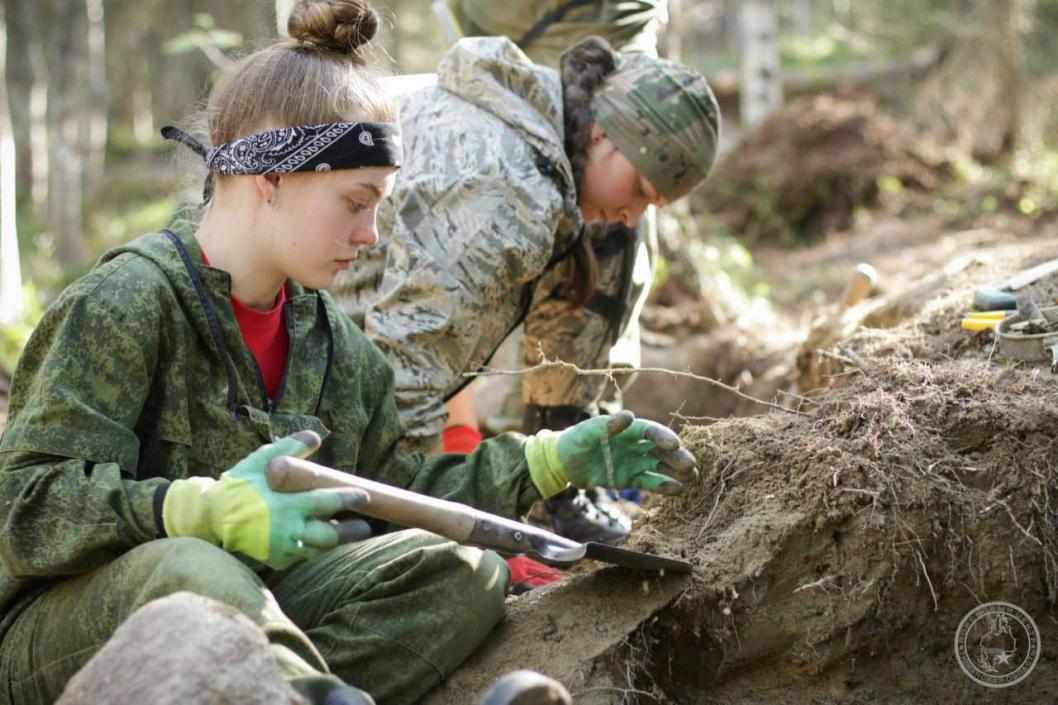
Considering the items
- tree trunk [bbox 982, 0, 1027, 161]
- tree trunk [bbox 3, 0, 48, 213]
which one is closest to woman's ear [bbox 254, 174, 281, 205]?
tree trunk [bbox 982, 0, 1027, 161]

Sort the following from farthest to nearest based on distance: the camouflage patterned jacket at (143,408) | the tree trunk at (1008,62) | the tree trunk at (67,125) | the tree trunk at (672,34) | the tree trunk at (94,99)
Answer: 1. the tree trunk at (94,99)
2. the tree trunk at (67,125)
3. the tree trunk at (1008,62)
4. the tree trunk at (672,34)
5. the camouflage patterned jacket at (143,408)

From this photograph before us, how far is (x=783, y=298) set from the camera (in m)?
7.52

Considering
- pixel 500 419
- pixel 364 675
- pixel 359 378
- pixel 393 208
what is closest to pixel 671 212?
pixel 500 419

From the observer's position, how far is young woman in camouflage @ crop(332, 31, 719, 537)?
3.40m

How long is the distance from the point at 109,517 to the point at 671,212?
5.09 m

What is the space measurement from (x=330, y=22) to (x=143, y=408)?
94cm

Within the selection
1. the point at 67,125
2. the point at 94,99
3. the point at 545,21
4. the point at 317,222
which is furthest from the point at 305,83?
the point at 94,99

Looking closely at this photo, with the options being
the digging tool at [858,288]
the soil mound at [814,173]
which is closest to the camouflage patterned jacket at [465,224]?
the digging tool at [858,288]

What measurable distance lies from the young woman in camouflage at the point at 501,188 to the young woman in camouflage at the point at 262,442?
2.09ft

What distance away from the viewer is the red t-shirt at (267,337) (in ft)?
8.04

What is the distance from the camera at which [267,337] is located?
8.21 feet

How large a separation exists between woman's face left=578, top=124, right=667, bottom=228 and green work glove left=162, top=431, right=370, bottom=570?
1.87 m

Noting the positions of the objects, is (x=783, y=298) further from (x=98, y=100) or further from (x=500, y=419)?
(x=98, y=100)

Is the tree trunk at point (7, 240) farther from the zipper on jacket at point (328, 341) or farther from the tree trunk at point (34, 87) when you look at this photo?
the zipper on jacket at point (328, 341)
